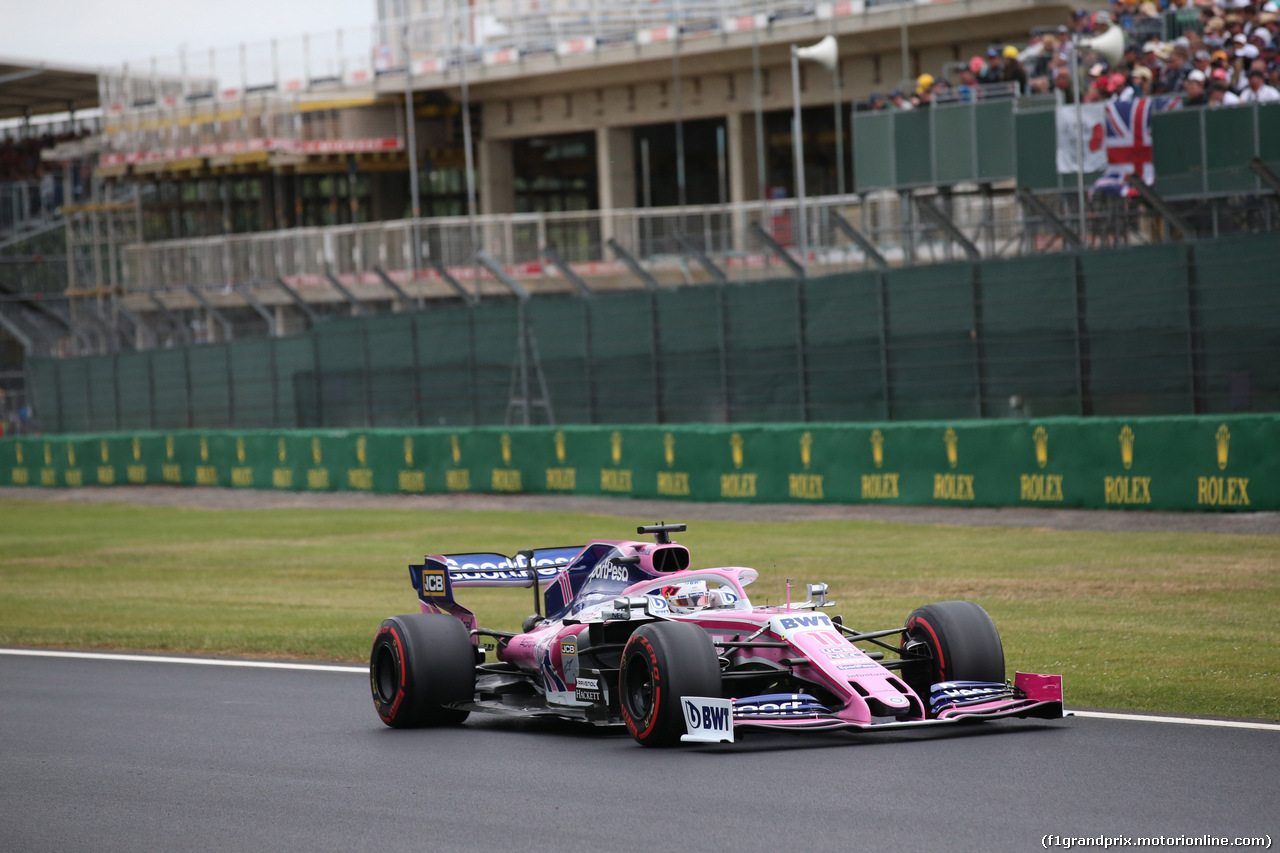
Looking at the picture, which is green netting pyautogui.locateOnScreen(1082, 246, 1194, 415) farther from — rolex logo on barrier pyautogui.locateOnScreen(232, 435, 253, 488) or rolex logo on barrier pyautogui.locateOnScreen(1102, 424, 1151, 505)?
rolex logo on barrier pyautogui.locateOnScreen(232, 435, 253, 488)

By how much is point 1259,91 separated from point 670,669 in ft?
55.6

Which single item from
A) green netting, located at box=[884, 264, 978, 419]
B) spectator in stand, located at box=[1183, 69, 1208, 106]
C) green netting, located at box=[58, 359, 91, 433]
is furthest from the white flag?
green netting, located at box=[58, 359, 91, 433]

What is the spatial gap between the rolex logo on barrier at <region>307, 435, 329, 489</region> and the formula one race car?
70.1 feet

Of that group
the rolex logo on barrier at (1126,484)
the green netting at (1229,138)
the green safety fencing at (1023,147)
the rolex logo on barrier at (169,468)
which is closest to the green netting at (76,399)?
the rolex logo on barrier at (169,468)

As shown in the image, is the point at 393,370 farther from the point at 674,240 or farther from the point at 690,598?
the point at 690,598

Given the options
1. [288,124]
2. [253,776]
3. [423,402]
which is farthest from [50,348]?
[253,776]

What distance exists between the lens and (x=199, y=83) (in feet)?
175

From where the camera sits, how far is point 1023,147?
2573cm

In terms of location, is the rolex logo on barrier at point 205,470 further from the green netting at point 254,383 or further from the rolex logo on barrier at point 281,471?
the green netting at point 254,383

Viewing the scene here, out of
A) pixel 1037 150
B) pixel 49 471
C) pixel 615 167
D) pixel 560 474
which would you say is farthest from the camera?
pixel 615 167

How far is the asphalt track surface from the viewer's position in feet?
21.0

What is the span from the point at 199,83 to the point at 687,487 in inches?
1359

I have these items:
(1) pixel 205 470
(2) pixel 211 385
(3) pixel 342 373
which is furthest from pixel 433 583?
(2) pixel 211 385

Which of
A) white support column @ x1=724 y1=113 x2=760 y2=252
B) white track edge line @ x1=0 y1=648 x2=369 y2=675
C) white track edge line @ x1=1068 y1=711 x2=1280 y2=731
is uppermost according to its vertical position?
white support column @ x1=724 y1=113 x2=760 y2=252
